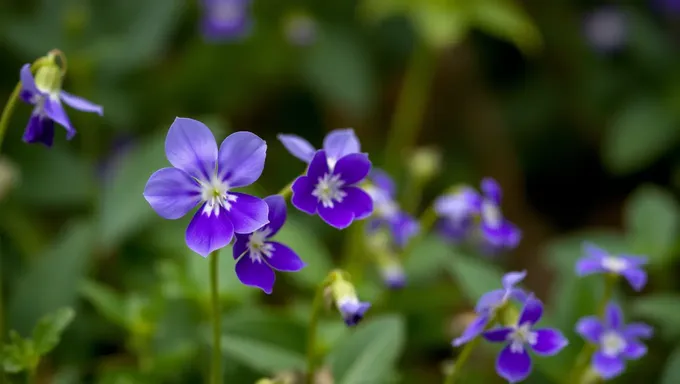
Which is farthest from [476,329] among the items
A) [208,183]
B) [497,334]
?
[208,183]

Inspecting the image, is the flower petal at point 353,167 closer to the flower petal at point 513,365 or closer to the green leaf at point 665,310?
the flower petal at point 513,365

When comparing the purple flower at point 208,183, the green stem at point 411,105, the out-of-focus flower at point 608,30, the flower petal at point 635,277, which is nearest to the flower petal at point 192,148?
the purple flower at point 208,183

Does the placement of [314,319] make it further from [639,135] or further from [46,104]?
[639,135]

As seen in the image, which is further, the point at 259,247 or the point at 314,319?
the point at 314,319

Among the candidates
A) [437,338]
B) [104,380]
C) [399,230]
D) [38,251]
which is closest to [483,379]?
[437,338]

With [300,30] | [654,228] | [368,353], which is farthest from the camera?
[300,30]

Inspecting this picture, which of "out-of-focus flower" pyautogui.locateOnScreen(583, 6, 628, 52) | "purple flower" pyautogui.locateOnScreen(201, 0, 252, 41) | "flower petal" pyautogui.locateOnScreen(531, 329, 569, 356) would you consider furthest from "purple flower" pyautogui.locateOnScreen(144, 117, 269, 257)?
"out-of-focus flower" pyautogui.locateOnScreen(583, 6, 628, 52)

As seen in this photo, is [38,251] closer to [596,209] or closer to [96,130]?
[96,130]

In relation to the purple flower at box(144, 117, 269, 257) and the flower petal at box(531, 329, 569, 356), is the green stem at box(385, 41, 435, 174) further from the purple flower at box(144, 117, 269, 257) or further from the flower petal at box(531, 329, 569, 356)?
the purple flower at box(144, 117, 269, 257)
